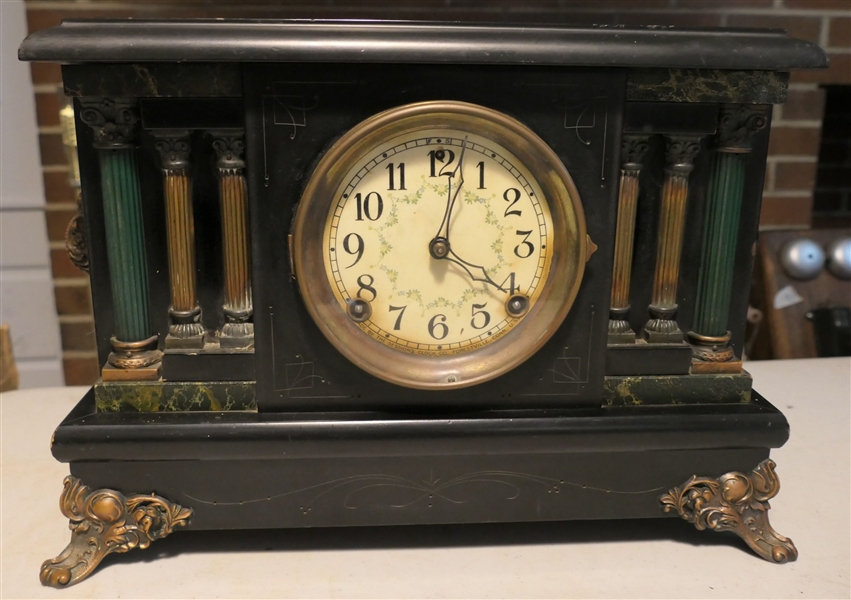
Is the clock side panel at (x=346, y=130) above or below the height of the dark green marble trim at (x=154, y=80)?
below

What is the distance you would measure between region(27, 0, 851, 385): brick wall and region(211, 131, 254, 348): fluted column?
72cm

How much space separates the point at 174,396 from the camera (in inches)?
44.4

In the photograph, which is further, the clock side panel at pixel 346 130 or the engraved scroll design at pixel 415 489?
the engraved scroll design at pixel 415 489

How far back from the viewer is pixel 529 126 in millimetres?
1052

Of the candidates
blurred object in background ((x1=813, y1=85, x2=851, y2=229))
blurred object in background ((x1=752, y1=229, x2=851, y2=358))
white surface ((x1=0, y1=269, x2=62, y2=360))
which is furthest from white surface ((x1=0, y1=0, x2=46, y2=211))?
blurred object in background ((x1=813, y1=85, x2=851, y2=229))

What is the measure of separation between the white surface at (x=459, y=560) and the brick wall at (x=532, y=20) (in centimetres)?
66

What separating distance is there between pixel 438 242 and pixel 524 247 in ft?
0.41

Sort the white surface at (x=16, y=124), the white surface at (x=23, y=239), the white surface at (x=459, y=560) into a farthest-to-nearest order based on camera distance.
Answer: the white surface at (x=23, y=239) → the white surface at (x=16, y=124) → the white surface at (x=459, y=560)

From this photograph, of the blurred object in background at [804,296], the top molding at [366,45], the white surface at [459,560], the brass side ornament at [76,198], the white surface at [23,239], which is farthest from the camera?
the blurred object in background at [804,296]

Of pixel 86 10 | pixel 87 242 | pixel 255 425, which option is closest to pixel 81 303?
pixel 86 10

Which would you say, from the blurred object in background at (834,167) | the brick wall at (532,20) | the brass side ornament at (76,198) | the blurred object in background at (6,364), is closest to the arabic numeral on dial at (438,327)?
the brass side ornament at (76,198)

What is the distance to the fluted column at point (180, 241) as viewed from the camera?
1062 mm

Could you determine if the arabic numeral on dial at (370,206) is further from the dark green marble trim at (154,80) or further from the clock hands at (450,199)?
the dark green marble trim at (154,80)

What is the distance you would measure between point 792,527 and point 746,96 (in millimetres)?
678
